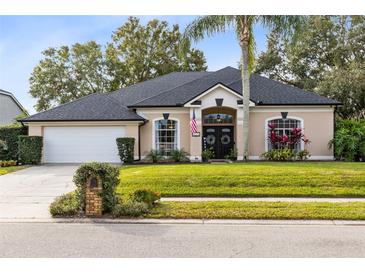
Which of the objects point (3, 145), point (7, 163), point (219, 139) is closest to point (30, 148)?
point (7, 163)

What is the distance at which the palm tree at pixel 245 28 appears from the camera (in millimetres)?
15797

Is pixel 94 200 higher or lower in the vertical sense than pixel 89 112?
lower

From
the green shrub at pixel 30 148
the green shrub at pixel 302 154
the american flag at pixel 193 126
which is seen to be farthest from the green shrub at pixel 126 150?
the green shrub at pixel 302 154

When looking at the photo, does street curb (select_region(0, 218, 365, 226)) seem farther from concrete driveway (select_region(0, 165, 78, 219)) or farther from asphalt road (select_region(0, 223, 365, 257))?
concrete driveway (select_region(0, 165, 78, 219))

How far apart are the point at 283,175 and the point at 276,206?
3.17m

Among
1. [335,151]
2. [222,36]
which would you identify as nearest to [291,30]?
[222,36]

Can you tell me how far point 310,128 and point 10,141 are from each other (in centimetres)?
1666

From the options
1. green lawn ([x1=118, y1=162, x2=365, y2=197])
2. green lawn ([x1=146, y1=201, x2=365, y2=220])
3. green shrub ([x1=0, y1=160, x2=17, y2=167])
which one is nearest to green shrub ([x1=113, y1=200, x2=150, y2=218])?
green lawn ([x1=146, y1=201, x2=365, y2=220])

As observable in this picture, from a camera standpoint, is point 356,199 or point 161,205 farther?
point 356,199

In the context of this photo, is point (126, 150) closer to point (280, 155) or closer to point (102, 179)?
point (280, 155)

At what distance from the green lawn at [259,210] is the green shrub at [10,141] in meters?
13.5

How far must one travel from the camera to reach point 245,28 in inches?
642
